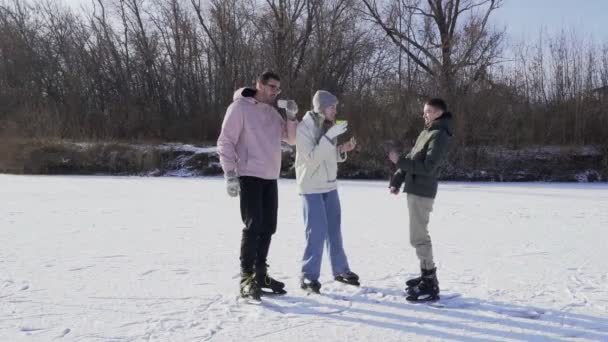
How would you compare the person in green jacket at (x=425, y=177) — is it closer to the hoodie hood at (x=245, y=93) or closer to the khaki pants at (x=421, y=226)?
the khaki pants at (x=421, y=226)

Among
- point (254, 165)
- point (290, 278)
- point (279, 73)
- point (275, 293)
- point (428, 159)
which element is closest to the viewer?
point (428, 159)

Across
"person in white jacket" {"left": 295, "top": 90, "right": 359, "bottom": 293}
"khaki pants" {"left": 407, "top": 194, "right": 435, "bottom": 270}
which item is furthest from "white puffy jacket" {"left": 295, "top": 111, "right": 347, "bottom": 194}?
"khaki pants" {"left": 407, "top": 194, "right": 435, "bottom": 270}

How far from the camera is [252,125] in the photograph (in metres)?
4.21

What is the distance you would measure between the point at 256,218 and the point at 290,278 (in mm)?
951

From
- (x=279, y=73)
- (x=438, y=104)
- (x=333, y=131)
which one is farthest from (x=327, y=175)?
(x=279, y=73)

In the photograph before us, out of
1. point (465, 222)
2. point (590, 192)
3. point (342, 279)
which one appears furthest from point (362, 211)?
point (590, 192)

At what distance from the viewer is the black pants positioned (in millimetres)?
4156

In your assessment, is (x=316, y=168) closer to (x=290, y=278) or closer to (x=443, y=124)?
(x=443, y=124)

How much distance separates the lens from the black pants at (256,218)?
13.6 feet

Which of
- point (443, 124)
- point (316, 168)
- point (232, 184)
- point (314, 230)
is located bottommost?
point (314, 230)

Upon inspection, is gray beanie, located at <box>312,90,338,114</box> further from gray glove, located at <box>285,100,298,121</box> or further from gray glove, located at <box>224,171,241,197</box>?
gray glove, located at <box>224,171,241,197</box>

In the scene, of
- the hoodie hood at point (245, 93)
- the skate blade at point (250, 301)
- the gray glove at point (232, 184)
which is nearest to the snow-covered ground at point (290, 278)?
the skate blade at point (250, 301)

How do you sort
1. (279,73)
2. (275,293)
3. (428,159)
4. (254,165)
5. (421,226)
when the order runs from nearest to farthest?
(428,159) → (421,226) → (254,165) → (275,293) → (279,73)

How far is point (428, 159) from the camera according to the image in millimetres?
3924
